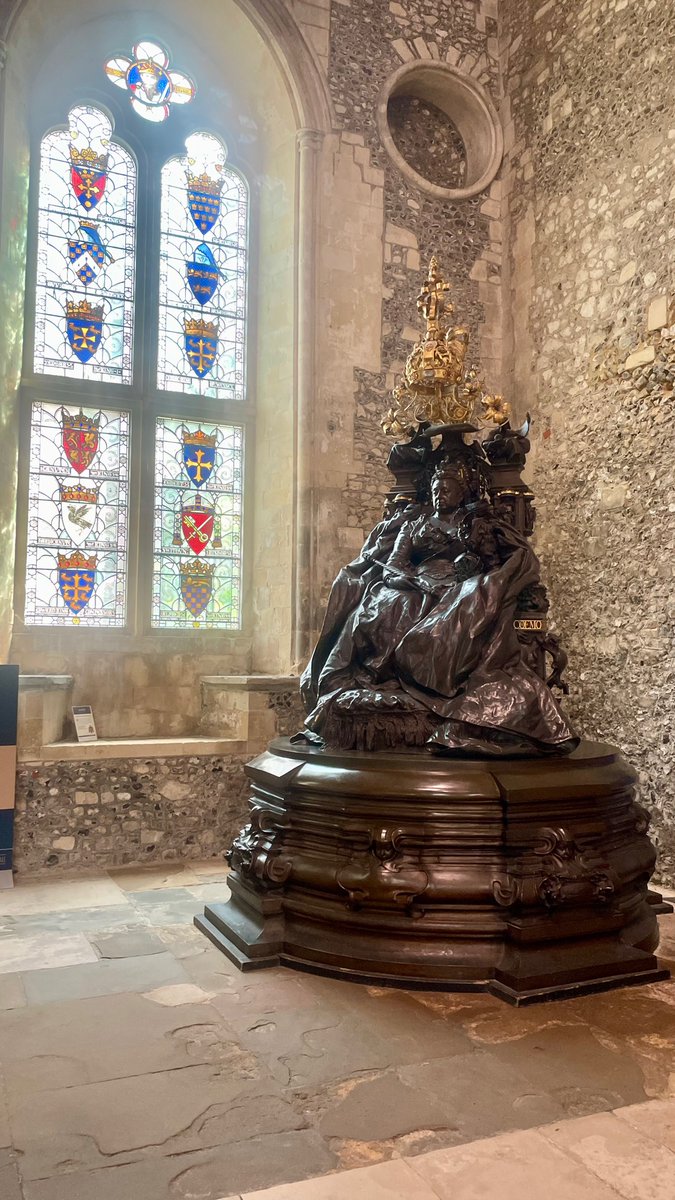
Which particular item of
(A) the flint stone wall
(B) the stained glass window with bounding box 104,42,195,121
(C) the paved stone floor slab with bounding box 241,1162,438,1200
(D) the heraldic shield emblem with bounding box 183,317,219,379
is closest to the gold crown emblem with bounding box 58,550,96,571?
(A) the flint stone wall

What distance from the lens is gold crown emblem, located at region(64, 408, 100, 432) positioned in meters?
6.20

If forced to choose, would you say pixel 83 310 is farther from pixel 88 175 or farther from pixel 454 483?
pixel 454 483

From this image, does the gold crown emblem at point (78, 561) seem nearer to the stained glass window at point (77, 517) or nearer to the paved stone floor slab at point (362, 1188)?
the stained glass window at point (77, 517)

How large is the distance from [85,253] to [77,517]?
1915mm

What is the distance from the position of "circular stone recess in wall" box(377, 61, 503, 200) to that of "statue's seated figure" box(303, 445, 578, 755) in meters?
3.94

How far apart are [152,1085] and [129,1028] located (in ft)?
1.39

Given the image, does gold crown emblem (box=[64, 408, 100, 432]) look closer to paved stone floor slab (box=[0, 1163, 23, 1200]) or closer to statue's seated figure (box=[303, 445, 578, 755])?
statue's seated figure (box=[303, 445, 578, 755])

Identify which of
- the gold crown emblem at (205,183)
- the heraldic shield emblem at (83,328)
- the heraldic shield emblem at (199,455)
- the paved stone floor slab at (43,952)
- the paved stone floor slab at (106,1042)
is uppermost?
the gold crown emblem at (205,183)

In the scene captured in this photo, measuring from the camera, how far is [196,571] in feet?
21.5

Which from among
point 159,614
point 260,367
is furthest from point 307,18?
point 159,614

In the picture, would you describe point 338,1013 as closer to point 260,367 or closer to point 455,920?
point 455,920

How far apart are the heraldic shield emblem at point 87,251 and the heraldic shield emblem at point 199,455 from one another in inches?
51.1

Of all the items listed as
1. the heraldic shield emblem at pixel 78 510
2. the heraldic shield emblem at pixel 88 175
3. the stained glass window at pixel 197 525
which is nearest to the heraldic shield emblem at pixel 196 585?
the stained glass window at pixel 197 525

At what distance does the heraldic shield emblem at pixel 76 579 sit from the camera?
6074mm
